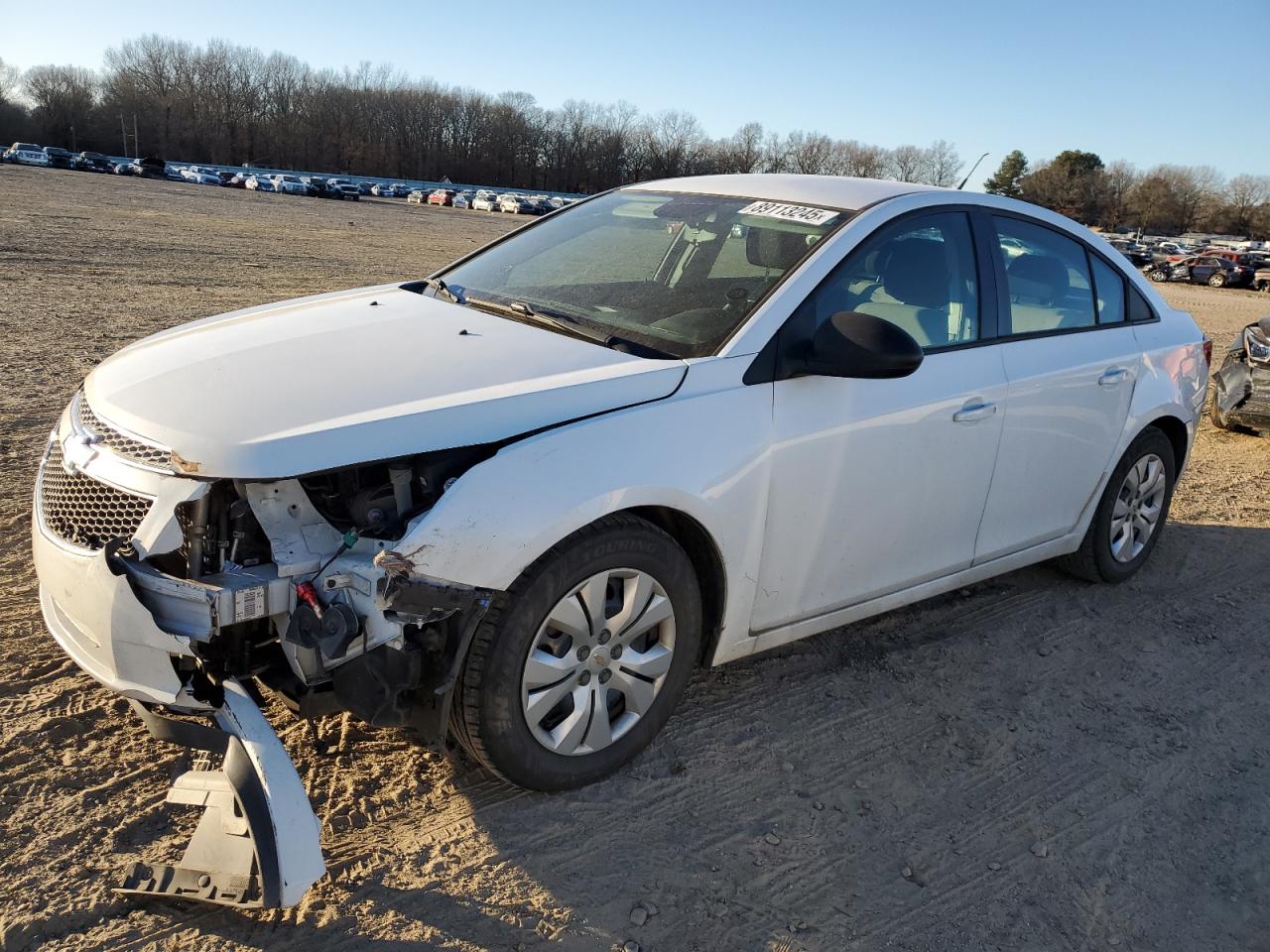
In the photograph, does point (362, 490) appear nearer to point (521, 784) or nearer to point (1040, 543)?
point (521, 784)

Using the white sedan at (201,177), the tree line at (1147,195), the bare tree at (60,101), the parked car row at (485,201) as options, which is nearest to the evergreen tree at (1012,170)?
the tree line at (1147,195)

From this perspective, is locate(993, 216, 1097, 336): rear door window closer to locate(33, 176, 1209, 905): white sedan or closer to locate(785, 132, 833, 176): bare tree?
locate(33, 176, 1209, 905): white sedan

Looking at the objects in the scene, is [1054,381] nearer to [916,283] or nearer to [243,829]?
[916,283]

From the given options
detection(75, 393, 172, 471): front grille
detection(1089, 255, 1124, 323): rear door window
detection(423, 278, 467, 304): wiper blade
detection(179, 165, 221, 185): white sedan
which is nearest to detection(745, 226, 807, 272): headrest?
detection(423, 278, 467, 304): wiper blade

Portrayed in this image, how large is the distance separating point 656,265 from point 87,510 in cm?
217

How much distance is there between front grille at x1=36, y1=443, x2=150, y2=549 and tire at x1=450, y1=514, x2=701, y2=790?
980 mm

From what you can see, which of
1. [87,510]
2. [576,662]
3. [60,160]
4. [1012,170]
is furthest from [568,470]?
[1012,170]

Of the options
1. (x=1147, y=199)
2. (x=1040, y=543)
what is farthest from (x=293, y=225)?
(x=1147, y=199)

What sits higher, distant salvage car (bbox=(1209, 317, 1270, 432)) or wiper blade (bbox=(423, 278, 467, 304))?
wiper blade (bbox=(423, 278, 467, 304))

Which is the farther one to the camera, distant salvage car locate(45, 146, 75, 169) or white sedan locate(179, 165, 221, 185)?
distant salvage car locate(45, 146, 75, 169)

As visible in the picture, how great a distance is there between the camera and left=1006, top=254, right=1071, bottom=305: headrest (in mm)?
4090

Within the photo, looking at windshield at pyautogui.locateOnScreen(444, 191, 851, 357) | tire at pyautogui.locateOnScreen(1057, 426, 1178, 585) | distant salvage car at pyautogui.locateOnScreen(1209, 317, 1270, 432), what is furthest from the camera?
distant salvage car at pyautogui.locateOnScreen(1209, 317, 1270, 432)

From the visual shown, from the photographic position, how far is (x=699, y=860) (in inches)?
111

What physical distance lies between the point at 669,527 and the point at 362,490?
3.17 ft
